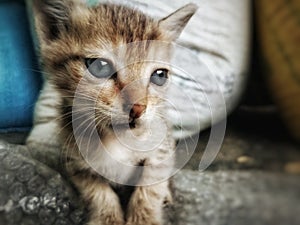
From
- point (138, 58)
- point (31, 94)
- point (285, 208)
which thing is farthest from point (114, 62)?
point (285, 208)

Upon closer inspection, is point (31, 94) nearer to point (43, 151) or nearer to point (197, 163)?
point (43, 151)

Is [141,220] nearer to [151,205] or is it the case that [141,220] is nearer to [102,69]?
[151,205]

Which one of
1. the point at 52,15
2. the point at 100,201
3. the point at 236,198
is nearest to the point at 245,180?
the point at 236,198

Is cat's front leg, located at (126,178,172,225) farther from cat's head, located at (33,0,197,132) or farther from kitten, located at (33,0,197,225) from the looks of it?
cat's head, located at (33,0,197,132)

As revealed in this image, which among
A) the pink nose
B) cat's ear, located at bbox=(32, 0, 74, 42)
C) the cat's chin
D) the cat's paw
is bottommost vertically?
the cat's paw

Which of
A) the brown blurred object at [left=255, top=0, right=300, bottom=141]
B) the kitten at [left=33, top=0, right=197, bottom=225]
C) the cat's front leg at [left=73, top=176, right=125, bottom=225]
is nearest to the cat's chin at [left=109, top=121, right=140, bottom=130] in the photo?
the kitten at [left=33, top=0, right=197, bottom=225]

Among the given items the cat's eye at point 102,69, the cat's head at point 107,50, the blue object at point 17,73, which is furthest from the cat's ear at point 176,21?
the blue object at point 17,73

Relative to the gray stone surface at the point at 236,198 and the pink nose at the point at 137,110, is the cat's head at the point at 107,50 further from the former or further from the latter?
the gray stone surface at the point at 236,198
